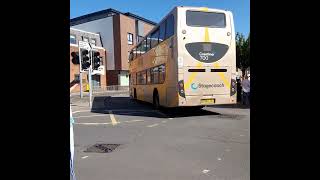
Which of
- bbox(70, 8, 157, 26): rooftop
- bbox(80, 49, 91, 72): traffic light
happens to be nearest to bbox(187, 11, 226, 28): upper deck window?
bbox(80, 49, 91, 72): traffic light

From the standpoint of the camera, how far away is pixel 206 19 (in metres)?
12.8

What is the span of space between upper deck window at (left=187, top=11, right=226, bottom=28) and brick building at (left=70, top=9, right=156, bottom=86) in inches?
1690

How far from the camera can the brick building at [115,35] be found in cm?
5541

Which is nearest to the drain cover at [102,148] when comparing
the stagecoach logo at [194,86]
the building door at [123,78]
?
the stagecoach logo at [194,86]

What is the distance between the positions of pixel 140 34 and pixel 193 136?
53.7m

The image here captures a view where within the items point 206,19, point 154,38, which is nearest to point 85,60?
point 154,38

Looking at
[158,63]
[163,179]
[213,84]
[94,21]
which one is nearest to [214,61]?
[213,84]

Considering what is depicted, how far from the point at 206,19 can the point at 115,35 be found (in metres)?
44.0

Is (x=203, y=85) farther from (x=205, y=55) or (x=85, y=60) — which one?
(x=85, y=60)

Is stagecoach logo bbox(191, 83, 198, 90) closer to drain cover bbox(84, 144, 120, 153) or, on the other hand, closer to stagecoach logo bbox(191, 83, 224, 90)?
stagecoach logo bbox(191, 83, 224, 90)

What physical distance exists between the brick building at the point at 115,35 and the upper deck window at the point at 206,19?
4292cm
